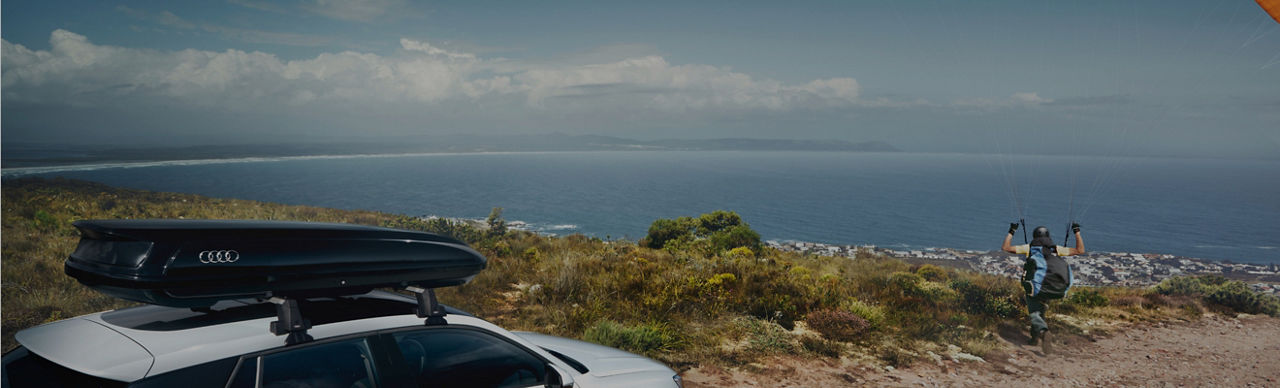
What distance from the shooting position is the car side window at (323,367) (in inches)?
114

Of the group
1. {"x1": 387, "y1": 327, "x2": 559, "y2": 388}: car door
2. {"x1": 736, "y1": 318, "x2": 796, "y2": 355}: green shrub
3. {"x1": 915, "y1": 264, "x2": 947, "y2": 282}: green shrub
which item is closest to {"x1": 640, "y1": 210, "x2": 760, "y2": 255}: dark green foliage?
{"x1": 915, "y1": 264, "x2": 947, "y2": 282}: green shrub

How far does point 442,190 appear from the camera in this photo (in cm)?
11725

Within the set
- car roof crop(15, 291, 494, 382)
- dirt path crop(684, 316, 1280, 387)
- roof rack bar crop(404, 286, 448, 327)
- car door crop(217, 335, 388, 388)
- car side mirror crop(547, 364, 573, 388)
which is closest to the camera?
car roof crop(15, 291, 494, 382)

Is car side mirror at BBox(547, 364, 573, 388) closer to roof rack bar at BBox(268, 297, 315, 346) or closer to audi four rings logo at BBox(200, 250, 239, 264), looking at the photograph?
roof rack bar at BBox(268, 297, 315, 346)

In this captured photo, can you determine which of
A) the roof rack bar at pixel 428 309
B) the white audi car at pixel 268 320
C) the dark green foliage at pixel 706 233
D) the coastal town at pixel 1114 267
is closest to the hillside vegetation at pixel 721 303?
the dark green foliage at pixel 706 233

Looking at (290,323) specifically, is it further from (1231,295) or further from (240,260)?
(1231,295)

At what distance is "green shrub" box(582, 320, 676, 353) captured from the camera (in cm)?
791

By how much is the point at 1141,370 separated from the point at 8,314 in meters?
16.0

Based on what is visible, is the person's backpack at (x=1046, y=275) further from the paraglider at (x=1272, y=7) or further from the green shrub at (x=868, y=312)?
the paraglider at (x=1272, y=7)

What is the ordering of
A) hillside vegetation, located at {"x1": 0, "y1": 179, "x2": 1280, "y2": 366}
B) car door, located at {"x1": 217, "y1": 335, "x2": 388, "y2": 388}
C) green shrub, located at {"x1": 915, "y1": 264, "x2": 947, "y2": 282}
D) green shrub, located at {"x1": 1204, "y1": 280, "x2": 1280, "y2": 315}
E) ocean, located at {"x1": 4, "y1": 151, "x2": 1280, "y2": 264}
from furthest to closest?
ocean, located at {"x1": 4, "y1": 151, "x2": 1280, "y2": 264} < green shrub, located at {"x1": 915, "y1": 264, "x2": 947, "y2": 282} < green shrub, located at {"x1": 1204, "y1": 280, "x2": 1280, "y2": 315} < hillside vegetation, located at {"x1": 0, "y1": 179, "x2": 1280, "y2": 366} < car door, located at {"x1": 217, "y1": 335, "x2": 388, "y2": 388}

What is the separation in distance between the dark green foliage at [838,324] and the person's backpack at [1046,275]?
8.94 feet

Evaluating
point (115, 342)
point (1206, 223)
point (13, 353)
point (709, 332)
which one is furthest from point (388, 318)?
point (1206, 223)

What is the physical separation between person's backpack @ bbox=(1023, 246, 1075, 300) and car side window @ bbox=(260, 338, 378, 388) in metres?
10.0

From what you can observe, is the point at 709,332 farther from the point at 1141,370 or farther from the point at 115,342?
the point at 115,342
